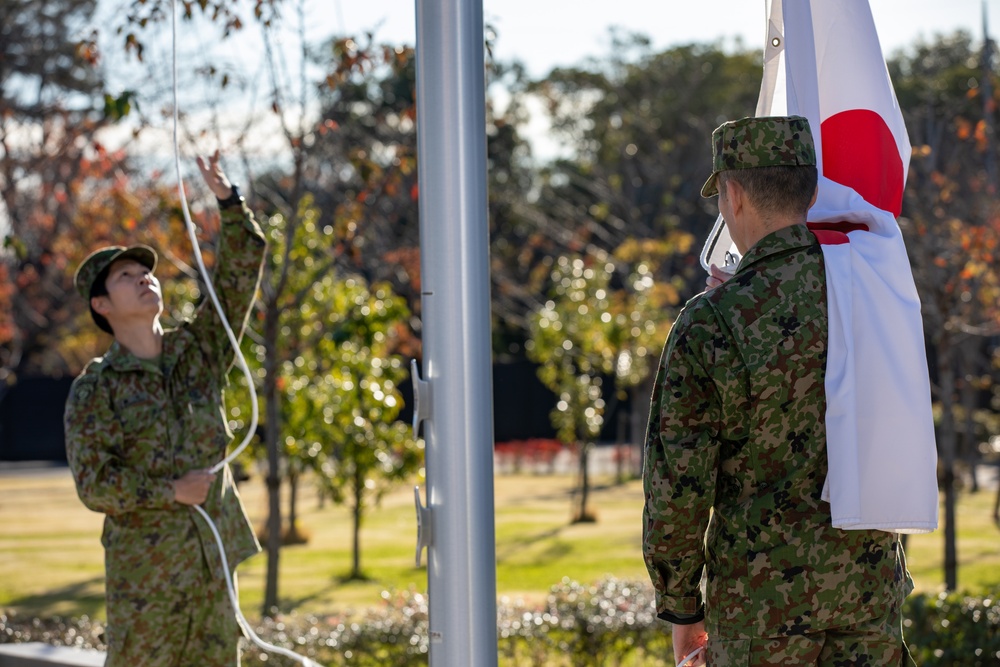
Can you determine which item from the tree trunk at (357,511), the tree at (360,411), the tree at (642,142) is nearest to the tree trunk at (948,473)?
the tree at (360,411)

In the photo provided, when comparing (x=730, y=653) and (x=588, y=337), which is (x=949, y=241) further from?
(x=730, y=653)

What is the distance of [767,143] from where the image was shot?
2225mm

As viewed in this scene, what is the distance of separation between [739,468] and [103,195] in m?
13.7

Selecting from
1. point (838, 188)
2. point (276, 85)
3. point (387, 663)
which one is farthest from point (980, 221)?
point (838, 188)

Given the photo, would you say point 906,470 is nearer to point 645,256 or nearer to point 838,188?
point 838,188

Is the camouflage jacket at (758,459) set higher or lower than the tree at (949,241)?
lower

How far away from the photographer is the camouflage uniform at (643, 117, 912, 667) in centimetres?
220

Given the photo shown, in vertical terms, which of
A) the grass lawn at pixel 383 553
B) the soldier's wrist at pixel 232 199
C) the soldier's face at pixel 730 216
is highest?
the soldier's wrist at pixel 232 199

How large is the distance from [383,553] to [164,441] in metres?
8.40

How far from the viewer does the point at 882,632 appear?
2256 millimetres

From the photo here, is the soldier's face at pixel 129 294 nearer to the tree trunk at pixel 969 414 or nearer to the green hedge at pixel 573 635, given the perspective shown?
the green hedge at pixel 573 635

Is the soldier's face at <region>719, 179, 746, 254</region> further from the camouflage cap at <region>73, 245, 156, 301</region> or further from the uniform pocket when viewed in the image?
the camouflage cap at <region>73, 245, 156, 301</region>

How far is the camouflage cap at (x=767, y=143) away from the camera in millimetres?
2229

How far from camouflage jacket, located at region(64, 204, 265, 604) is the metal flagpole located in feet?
3.93
